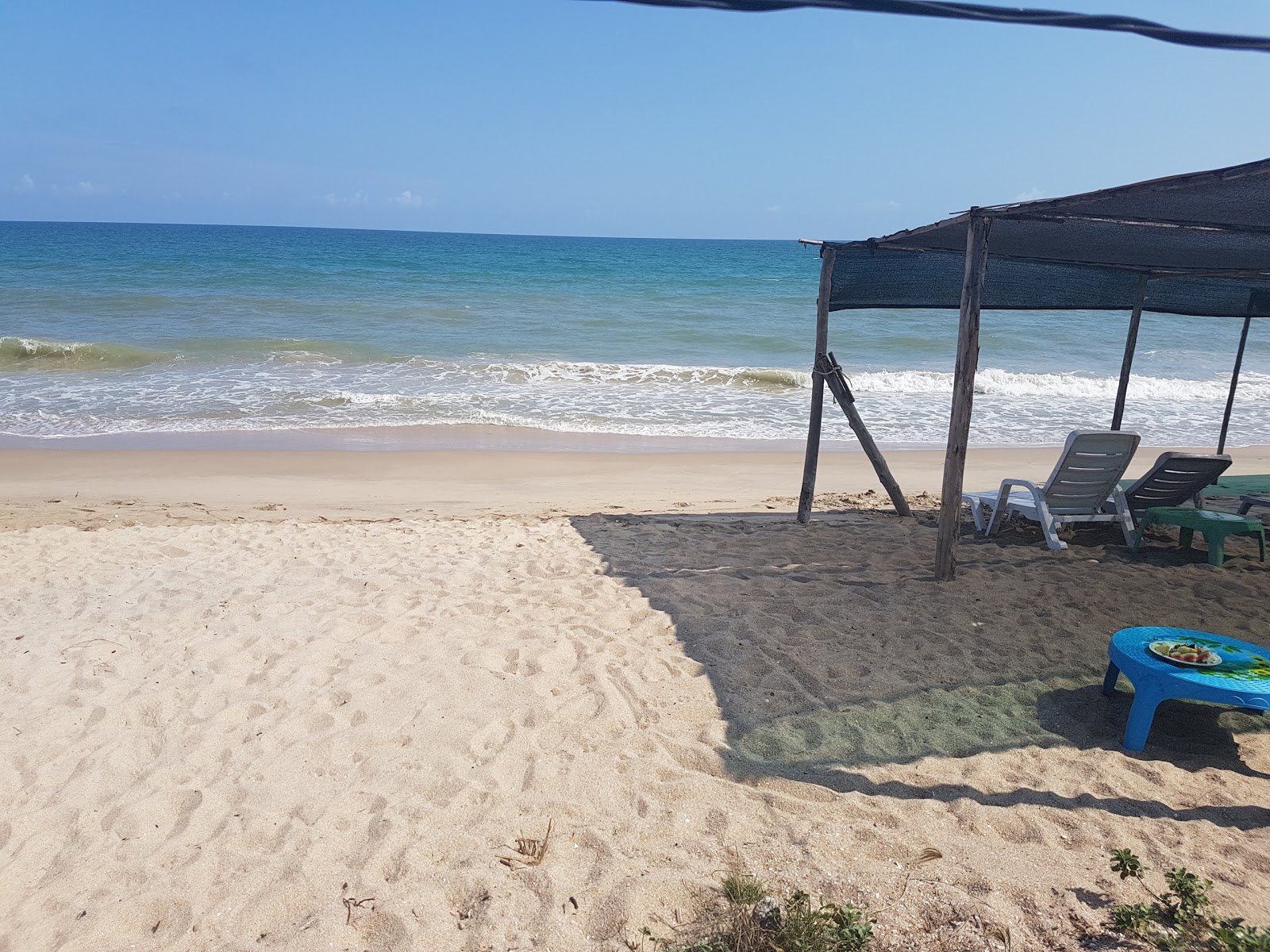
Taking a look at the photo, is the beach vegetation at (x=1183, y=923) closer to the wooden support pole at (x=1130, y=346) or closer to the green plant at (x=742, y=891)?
the green plant at (x=742, y=891)

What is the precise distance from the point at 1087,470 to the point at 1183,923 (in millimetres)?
4026

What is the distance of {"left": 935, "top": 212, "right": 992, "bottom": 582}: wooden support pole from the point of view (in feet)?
15.6

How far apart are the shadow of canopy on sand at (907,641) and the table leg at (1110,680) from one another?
49mm

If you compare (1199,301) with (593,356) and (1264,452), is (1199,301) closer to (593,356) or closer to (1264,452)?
(1264,452)

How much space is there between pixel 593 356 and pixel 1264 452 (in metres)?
11.6

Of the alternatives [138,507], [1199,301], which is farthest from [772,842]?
[1199,301]

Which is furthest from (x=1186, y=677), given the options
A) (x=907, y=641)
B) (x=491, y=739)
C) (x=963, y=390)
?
(x=491, y=739)

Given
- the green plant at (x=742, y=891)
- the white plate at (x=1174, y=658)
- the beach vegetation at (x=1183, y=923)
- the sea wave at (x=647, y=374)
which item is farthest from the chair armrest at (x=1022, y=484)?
the sea wave at (x=647, y=374)

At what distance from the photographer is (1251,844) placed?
9.06ft

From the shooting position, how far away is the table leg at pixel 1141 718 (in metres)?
3.32

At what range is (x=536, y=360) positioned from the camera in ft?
57.4

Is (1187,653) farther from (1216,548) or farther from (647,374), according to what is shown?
(647,374)

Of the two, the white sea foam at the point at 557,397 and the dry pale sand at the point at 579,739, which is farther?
the white sea foam at the point at 557,397

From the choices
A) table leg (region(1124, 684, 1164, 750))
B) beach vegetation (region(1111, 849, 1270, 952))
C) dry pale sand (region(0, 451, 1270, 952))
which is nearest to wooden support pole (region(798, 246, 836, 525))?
dry pale sand (region(0, 451, 1270, 952))
